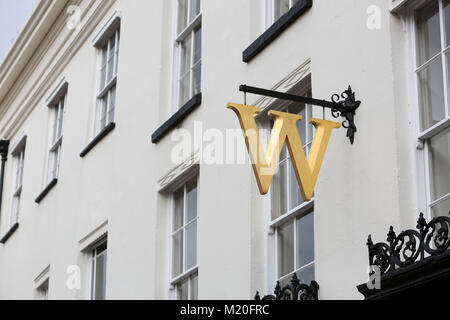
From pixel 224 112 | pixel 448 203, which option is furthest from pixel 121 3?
pixel 448 203

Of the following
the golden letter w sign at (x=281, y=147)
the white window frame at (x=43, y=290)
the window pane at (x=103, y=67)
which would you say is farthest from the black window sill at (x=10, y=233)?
the golden letter w sign at (x=281, y=147)

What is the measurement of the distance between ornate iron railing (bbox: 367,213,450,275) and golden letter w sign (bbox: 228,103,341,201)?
2.68 ft

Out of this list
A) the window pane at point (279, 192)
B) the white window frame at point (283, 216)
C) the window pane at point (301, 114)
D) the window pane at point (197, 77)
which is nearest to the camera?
the white window frame at point (283, 216)

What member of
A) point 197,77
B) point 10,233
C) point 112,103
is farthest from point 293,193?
point 10,233

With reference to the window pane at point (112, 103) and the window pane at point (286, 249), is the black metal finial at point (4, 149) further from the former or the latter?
the window pane at point (286, 249)

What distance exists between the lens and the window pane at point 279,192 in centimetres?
1122

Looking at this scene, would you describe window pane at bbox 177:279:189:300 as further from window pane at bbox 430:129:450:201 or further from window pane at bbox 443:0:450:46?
window pane at bbox 443:0:450:46

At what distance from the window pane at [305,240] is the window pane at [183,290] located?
2.68 m

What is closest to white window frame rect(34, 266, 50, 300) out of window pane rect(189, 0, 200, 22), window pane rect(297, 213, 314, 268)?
window pane rect(189, 0, 200, 22)

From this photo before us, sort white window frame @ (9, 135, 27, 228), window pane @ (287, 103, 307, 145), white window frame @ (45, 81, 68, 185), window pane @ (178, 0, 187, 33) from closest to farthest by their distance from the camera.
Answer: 1. window pane @ (287, 103, 307, 145)
2. window pane @ (178, 0, 187, 33)
3. white window frame @ (45, 81, 68, 185)
4. white window frame @ (9, 135, 27, 228)

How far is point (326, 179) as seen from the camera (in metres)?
10.2

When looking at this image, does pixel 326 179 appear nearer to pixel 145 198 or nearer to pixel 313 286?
pixel 313 286

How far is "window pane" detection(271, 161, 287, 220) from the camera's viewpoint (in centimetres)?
1122
